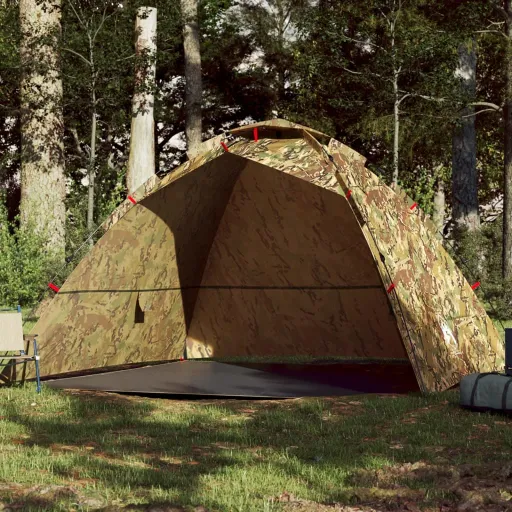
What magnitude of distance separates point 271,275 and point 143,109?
720 centimetres

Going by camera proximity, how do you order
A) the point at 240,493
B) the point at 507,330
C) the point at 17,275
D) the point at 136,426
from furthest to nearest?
the point at 17,275, the point at 507,330, the point at 136,426, the point at 240,493

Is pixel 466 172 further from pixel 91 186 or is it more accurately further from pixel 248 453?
pixel 248 453

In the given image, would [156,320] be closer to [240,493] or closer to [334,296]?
[334,296]

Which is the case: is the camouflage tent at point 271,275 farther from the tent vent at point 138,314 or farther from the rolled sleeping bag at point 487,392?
the rolled sleeping bag at point 487,392

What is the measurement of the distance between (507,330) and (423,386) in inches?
31.3

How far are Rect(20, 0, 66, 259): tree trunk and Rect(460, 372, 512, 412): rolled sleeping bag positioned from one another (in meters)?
11.0

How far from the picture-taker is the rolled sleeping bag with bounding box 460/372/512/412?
6668 mm

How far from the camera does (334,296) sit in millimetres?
10156

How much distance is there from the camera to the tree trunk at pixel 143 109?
1627 centimetres

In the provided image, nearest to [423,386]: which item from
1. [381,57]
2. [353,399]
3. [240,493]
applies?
[353,399]

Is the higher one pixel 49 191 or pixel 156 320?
pixel 49 191

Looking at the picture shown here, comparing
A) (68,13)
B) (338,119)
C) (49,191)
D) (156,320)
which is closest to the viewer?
(156,320)

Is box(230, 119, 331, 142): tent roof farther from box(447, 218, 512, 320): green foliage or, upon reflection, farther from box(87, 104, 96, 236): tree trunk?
box(87, 104, 96, 236): tree trunk

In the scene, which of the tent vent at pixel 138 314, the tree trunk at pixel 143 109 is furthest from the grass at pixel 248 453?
the tree trunk at pixel 143 109
